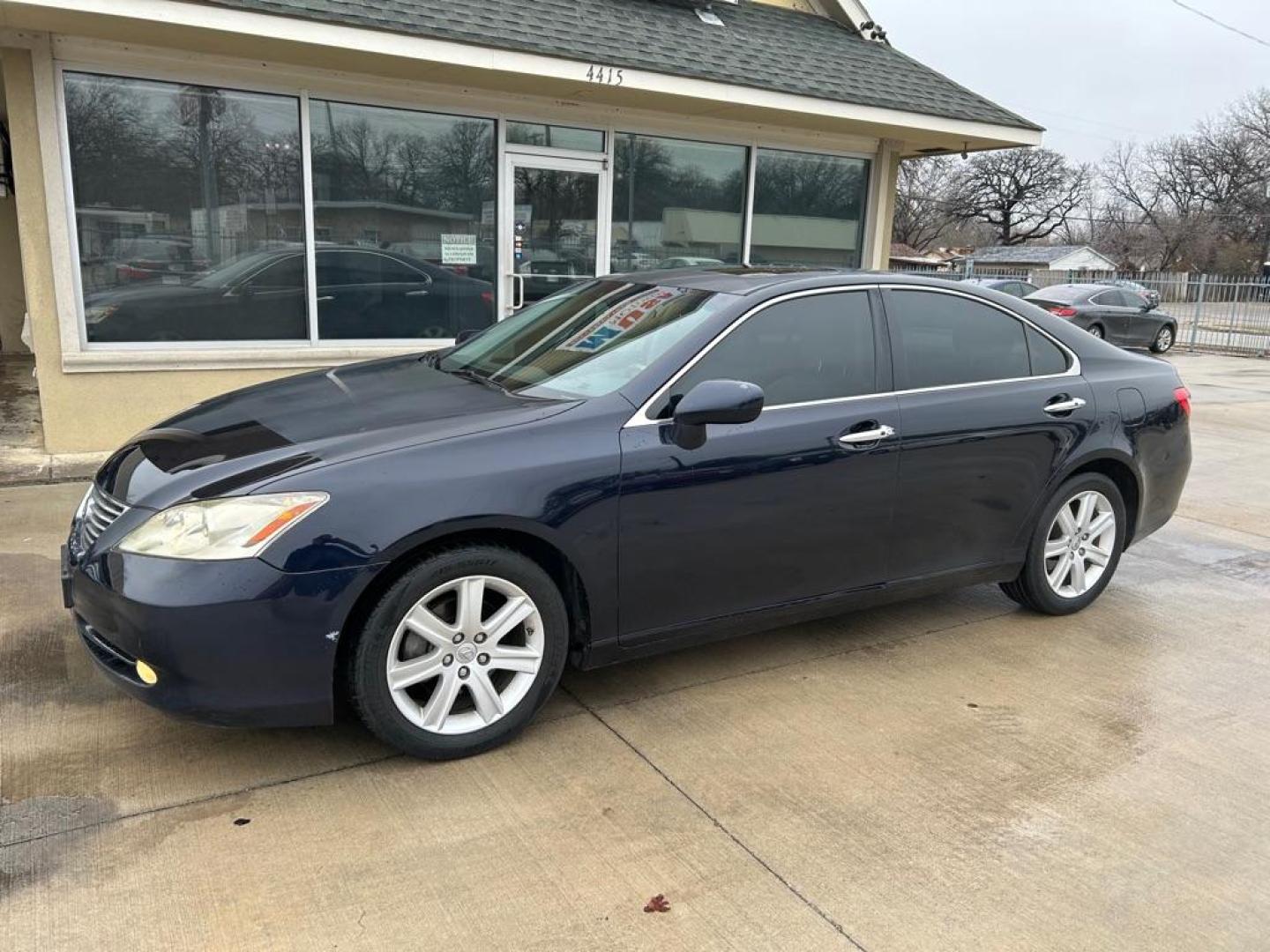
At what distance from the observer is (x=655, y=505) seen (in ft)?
11.1

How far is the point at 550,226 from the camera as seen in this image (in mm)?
8867

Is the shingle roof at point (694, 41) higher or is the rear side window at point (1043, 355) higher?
the shingle roof at point (694, 41)

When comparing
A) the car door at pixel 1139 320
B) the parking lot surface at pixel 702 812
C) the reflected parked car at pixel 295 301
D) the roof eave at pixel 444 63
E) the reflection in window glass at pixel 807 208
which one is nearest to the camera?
the parking lot surface at pixel 702 812

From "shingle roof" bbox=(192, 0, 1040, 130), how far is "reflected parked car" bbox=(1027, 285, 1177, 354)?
36.5 feet

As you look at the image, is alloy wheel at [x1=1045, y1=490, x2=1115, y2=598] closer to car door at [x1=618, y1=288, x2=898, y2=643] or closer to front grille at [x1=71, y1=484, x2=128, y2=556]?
car door at [x1=618, y1=288, x2=898, y2=643]

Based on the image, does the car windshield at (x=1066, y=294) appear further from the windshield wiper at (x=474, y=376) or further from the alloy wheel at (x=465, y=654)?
the alloy wheel at (x=465, y=654)

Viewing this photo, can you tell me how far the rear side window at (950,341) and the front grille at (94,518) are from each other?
9.74 ft

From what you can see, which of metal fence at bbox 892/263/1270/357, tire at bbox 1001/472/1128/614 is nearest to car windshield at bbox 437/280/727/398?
tire at bbox 1001/472/1128/614

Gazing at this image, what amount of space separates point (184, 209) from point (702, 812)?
248 inches

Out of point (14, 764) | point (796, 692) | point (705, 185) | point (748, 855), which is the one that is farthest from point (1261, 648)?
point (705, 185)

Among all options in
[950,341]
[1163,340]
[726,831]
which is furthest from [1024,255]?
[726,831]

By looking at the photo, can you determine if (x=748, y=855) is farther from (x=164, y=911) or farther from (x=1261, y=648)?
(x=1261, y=648)

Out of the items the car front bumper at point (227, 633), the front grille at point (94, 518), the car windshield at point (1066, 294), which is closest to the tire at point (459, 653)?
the car front bumper at point (227, 633)

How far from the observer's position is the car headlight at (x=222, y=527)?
9.39ft
